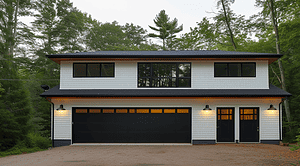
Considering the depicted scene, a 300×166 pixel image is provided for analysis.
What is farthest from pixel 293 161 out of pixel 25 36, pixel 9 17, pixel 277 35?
pixel 25 36

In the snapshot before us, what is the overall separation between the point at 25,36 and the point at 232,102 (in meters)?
20.9

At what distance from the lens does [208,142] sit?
11680 millimetres

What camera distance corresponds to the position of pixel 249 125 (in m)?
11.8

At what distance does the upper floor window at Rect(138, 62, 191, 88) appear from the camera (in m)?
12.3

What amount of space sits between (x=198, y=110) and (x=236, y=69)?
3480mm

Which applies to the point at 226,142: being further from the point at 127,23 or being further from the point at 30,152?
the point at 127,23

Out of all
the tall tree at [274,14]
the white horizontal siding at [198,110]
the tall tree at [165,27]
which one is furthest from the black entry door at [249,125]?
the tall tree at [165,27]

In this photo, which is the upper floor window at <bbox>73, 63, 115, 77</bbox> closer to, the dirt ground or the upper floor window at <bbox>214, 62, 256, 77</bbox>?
the dirt ground

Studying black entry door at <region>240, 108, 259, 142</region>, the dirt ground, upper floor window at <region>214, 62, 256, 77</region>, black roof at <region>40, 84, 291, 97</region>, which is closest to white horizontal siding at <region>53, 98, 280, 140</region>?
black entry door at <region>240, 108, 259, 142</region>

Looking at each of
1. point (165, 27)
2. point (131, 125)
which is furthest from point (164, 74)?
point (165, 27)

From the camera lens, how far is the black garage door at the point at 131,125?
39.2 feet

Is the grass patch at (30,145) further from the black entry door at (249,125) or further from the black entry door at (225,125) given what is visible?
the black entry door at (249,125)

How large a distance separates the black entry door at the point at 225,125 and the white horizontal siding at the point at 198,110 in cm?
28

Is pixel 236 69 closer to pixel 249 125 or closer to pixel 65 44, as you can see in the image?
pixel 249 125
